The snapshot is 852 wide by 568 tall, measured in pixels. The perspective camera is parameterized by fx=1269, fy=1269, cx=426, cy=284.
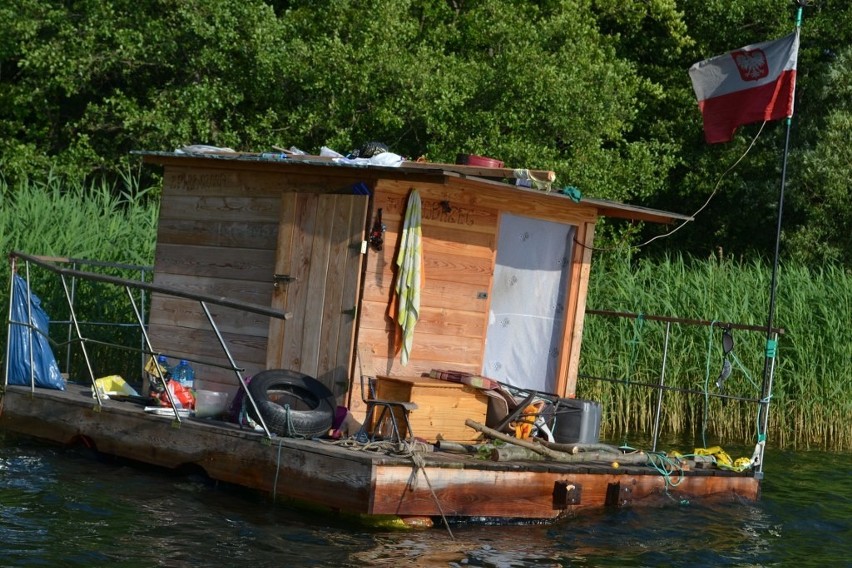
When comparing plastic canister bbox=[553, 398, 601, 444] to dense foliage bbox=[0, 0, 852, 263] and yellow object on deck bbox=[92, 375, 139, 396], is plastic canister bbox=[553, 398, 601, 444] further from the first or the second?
dense foliage bbox=[0, 0, 852, 263]

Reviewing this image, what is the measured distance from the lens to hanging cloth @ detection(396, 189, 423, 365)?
10664mm

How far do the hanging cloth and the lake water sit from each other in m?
1.83

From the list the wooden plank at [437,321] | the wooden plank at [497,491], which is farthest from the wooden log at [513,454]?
the wooden plank at [437,321]

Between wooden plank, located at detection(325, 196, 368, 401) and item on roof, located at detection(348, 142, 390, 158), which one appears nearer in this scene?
wooden plank, located at detection(325, 196, 368, 401)

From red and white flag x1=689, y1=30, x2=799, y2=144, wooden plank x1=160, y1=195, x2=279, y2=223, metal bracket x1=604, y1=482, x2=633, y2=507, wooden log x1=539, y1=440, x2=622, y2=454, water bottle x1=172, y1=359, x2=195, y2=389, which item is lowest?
metal bracket x1=604, y1=482, x2=633, y2=507

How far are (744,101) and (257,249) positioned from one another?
4783 millimetres

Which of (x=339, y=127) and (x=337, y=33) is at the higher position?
(x=337, y=33)

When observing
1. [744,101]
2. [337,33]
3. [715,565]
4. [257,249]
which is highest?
[337,33]

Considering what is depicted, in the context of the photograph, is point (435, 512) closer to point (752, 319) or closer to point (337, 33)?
point (752, 319)

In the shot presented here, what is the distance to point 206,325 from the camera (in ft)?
38.1

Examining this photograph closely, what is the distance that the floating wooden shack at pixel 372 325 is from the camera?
31.8 feet

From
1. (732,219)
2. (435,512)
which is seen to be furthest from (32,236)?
(732,219)

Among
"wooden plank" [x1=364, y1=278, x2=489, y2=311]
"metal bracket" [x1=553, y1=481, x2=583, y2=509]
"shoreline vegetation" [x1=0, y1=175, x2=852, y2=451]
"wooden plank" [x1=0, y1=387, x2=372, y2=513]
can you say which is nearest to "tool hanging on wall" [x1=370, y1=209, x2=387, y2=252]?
"wooden plank" [x1=364, y1=278, x2=489, y2=311]

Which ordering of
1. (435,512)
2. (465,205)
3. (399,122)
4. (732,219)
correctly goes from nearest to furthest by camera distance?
(435,512)
(465,205)
(399,122)
(732,219)
